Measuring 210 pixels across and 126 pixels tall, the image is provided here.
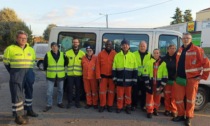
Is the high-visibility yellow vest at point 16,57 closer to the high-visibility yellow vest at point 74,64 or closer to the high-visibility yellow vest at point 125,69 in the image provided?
the high-visibility yellow vest at point 74,64

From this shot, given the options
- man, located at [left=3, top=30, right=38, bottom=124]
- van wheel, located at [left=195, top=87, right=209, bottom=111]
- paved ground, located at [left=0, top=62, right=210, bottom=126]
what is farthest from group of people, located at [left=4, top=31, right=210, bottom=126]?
van wheel, located at [left=195, top=87, right=209, bottom=111]

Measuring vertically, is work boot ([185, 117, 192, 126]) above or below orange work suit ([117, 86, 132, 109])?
below

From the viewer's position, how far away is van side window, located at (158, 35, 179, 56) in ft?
24.2

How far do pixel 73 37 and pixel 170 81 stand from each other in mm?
3213

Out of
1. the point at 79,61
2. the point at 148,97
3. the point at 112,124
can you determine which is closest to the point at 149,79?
the point at 148,97

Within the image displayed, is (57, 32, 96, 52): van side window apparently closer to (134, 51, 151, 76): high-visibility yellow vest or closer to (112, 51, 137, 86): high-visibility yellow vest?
(112, 51, 137, 86): high-visibility yellow vest

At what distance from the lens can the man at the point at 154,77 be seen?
21.3 feet

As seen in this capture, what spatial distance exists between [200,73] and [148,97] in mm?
1411

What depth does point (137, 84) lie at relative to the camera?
6.95 meters

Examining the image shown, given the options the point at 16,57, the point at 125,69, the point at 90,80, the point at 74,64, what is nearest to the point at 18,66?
the point at 16,57

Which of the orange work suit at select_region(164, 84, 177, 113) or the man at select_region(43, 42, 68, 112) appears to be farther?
the man at select_region(43, 42, 68, 112)

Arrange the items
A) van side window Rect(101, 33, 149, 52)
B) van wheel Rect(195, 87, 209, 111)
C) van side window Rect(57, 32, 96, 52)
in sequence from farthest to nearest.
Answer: van side window Rect(57, 32, 96, 52) < van side window Rect(101, 33, 149, 52) < van wheel Rect(195, 87, 209, 111)

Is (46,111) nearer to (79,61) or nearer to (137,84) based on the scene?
(79,61)

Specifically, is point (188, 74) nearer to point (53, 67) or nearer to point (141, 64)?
point (141, 64)
